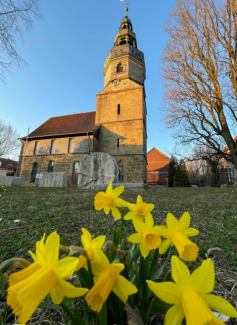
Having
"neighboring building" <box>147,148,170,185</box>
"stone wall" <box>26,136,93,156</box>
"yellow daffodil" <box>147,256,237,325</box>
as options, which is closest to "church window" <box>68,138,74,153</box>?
"stone wall" <box>26,136,93,156</box>

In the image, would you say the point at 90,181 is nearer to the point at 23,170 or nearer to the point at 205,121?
the point at 205,121

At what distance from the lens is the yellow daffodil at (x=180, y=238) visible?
0.54 metres

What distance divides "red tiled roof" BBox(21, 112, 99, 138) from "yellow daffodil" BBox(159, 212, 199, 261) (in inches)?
719

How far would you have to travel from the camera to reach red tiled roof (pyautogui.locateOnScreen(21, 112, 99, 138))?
20.1 m

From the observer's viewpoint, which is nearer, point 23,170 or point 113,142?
point 113,142

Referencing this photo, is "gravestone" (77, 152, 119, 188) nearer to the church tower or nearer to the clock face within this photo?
the church tower

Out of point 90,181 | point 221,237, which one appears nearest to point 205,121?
point 90,181

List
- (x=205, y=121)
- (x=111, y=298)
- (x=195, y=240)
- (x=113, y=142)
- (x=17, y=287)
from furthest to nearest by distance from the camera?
1. (x=113, y=142)
2. (x=205, y=121)
3. (x=195, y=240)
4. (x=111, y=298)
5. (x=17, y=287)

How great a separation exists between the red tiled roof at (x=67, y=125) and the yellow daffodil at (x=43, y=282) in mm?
18396

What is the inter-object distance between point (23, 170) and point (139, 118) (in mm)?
14901

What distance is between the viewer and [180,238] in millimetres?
578

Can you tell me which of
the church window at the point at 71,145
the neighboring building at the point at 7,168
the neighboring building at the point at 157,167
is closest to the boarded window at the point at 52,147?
the church window at the point at 71,145

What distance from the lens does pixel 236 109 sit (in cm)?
1084

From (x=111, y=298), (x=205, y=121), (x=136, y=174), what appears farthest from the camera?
(x=136, y=174)
